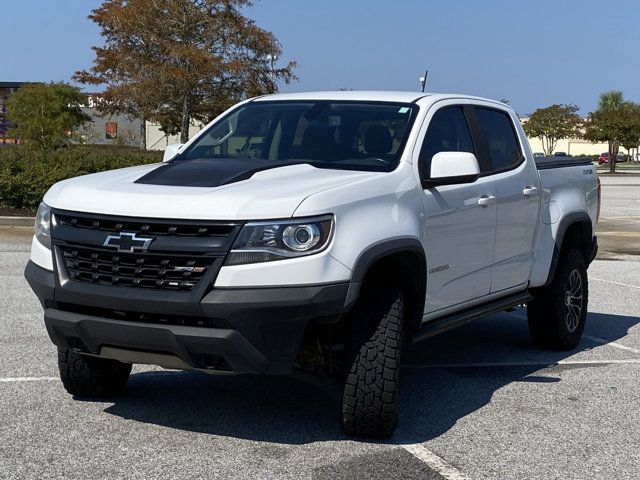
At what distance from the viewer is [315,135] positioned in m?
6.30

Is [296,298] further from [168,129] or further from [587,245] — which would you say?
[168,129]

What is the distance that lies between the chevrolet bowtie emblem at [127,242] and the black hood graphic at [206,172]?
0.41m

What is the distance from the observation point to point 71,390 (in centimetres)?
601

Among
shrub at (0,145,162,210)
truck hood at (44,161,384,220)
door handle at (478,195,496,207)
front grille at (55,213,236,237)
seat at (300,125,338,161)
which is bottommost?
shrub at (0,145,162,210)

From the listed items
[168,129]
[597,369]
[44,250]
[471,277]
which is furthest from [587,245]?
[168,129]

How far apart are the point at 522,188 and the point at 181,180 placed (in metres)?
2.81

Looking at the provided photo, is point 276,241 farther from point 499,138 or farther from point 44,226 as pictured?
point 499,138

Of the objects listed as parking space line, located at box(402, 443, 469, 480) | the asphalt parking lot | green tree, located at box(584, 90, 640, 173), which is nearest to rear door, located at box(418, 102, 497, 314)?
the asphalt parking lot

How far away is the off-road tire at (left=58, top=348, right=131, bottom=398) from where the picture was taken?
5.84 metres

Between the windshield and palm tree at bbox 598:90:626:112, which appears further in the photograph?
palm tree at bbox 598:90:626:112

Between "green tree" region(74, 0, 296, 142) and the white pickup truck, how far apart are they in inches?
1371

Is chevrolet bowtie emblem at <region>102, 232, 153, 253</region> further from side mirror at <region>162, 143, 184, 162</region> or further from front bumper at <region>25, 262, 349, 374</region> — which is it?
side mirror at <region>162, 143, 184, 162</region>

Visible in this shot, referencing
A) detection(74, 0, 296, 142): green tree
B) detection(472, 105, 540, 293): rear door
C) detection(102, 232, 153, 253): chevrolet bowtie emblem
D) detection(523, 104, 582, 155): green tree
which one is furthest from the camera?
detection(523, 104, 582, 155): green tree

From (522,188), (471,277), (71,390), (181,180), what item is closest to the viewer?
(181,180)
